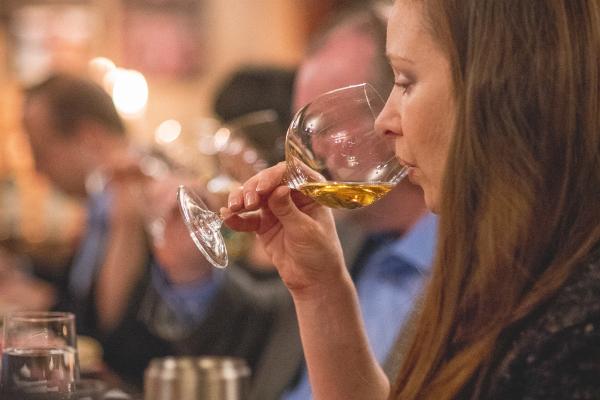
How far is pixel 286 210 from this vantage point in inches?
49.4

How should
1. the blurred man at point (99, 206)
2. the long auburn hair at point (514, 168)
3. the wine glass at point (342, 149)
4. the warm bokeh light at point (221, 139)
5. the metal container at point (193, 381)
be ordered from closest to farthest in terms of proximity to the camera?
the long auburn hair at point (514, 168), the wine glass at point (342, 149), the metal container at point (193, 381), the warm bokeh light at point (221, 139), the blurred man at point (99, 206)

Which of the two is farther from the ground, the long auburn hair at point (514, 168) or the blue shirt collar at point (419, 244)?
the long auburn hair at point (514, 168)

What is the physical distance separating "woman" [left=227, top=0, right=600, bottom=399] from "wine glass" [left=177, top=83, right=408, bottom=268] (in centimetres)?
11

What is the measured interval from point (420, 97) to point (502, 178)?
138 mm

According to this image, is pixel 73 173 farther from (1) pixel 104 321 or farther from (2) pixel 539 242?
(2) pixel 539 242

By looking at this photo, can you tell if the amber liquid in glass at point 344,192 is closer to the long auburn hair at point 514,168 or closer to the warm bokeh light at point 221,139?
the long auburn hair at point 514,168

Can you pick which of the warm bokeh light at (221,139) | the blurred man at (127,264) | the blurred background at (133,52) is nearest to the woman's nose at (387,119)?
the warm bokeh light at (221,139)

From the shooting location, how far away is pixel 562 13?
37.7 inches

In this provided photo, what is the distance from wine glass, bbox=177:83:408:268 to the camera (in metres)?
1.15

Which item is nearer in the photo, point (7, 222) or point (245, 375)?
point (245, 375)

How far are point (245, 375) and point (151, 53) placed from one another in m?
6.64

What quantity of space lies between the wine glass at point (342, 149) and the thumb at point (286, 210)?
64mm

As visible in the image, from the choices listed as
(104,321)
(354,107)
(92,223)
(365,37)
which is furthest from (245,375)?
(92,223)

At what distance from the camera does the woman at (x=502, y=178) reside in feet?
2.94
